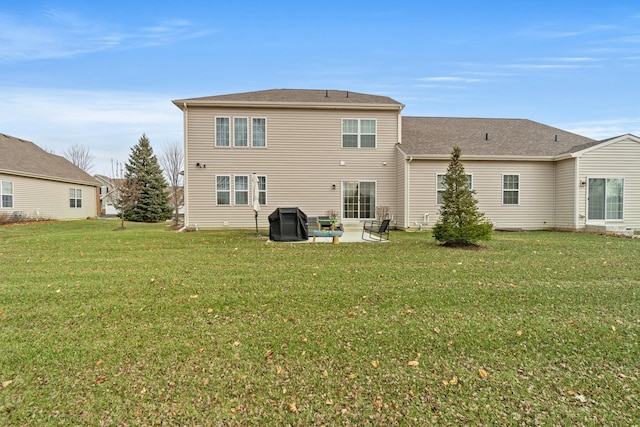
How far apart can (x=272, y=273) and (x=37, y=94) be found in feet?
85.3

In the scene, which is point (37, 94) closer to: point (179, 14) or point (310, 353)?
point (179, 14)

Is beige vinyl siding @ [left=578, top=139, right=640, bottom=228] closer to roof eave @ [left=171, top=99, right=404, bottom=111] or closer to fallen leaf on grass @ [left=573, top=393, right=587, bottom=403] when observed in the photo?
roof eave @ [left=171, top=99, right=404, bottom=111]

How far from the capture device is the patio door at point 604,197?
45.8ft

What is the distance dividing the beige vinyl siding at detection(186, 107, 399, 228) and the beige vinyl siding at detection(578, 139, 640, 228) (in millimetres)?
7919

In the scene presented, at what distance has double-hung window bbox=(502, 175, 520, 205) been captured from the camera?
15.0 meters

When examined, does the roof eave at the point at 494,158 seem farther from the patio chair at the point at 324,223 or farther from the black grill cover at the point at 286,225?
the black grill cover at the point at 286,225

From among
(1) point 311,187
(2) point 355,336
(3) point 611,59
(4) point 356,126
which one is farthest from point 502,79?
(2) point 355,336

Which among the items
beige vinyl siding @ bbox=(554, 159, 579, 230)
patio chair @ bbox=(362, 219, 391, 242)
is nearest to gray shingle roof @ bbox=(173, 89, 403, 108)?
patio chair @ bbox=(362, 219, 391, 242)

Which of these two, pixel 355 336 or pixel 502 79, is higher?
pixel 502 79

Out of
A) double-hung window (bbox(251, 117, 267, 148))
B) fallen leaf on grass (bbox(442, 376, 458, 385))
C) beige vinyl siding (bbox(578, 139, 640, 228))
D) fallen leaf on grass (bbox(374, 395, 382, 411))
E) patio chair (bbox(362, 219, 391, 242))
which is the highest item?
double-hung window (bbox(251, 117, 267, 148))

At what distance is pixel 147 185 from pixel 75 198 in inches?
238

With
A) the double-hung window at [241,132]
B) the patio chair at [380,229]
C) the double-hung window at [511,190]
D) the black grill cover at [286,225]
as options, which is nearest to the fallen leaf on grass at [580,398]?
the patio chair at [380,229]

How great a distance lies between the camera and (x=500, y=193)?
1500 centimetres

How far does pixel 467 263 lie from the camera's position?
706 cm
